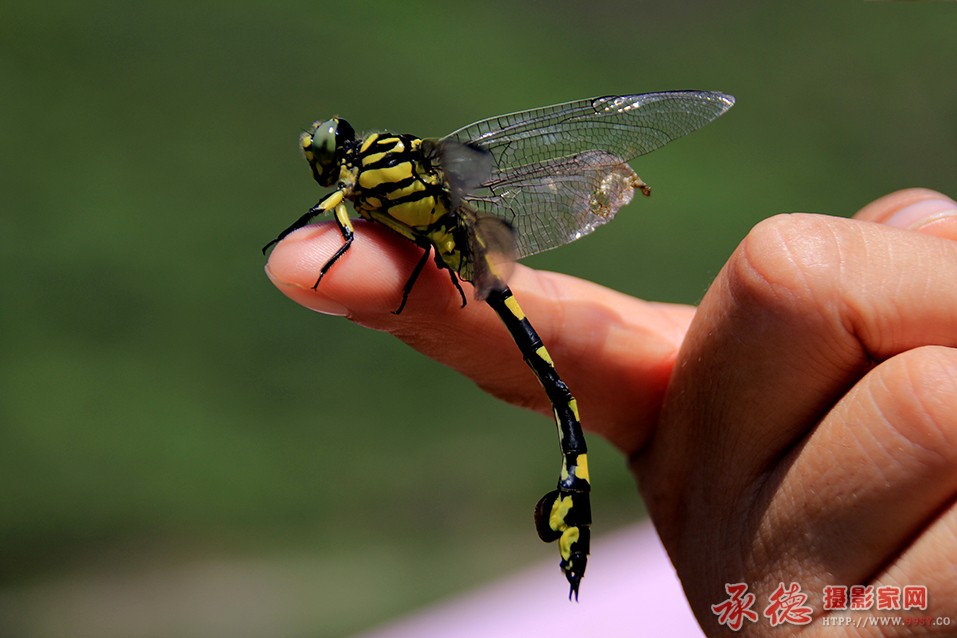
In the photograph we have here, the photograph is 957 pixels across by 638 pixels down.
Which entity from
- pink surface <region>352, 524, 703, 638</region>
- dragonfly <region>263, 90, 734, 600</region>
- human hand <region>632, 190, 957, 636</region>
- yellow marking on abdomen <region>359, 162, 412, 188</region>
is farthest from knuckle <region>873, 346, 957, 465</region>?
pink surface <region>352, 524, 703, 638</region>

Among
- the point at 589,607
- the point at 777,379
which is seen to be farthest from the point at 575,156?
the point at 589,607

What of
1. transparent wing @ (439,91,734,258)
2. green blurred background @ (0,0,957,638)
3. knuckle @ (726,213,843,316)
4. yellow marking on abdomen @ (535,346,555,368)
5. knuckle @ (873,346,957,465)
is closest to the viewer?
knuckle @ (873,346,957,465)

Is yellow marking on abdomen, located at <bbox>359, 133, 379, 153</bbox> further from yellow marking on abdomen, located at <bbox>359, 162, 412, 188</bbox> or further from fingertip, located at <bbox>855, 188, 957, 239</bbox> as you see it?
fingertip, located at <bbox>855, 188, 957, 239</bbox>

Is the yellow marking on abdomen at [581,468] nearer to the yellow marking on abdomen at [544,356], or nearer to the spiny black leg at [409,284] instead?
the yellow marking on abdomen at [544,356]

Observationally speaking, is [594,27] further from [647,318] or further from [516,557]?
[647,318]

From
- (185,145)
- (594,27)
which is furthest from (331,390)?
(594,27)

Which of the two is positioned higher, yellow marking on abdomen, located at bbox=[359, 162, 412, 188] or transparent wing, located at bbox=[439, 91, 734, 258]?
→ yellow marking on abdomen, located at bbox=[359, 162, 412, 188]

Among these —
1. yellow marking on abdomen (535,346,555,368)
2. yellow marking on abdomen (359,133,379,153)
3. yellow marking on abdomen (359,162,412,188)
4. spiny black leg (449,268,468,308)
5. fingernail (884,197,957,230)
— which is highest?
yellow marking on abdomen (359,133,379,153)
